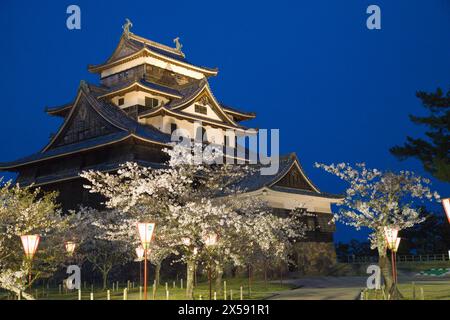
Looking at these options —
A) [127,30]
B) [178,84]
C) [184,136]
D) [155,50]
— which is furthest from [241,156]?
[127,30]

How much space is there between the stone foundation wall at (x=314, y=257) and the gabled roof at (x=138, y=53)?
22292 millimetres

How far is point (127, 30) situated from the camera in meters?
55.5

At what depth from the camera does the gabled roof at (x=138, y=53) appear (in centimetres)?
5322

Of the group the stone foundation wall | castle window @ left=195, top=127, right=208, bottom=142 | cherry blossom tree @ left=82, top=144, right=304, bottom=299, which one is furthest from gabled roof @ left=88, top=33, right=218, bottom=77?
cherry blossom tree @ left=82, top=144, right=304, bottom=299

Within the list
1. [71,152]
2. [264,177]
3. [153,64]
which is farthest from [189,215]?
[153,64]

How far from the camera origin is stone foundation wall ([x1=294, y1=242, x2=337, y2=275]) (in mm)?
43406

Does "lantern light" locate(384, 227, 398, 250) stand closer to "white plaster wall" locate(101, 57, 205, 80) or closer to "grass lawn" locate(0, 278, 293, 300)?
"grass lawn" locate(0, 278, 293, 300)

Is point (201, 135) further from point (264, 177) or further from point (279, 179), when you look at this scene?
point (279, 179)

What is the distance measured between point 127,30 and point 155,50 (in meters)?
3.51

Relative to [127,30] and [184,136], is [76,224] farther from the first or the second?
[127,30]

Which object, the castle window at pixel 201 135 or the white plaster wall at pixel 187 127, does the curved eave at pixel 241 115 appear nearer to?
the white plaster wall at pixel 187 127

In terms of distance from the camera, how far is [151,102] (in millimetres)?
51375

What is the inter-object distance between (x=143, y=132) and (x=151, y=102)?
6127mm

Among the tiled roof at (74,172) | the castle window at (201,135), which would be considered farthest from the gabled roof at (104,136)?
the castle window at (201,135)
